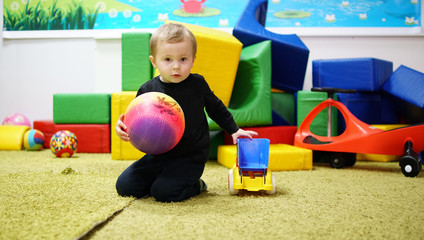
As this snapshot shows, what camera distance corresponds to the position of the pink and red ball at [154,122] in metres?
1.17

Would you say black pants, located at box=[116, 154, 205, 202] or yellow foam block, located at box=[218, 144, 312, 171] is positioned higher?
black pants, located at box=[116, 154, 205, 202]

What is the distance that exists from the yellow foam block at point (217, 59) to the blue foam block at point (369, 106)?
98cm

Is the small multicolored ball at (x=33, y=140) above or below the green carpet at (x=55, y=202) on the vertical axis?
below

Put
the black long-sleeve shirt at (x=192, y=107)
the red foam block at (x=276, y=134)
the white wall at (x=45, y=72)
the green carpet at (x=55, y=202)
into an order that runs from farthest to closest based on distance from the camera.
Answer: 1. the white wall at (x=45, y=72)
2. the red foam block at (x=276, y=134)
3. the black long-sleeve shirt at (x=192, y=107)
4. the green carpet at (x=55, y=202)

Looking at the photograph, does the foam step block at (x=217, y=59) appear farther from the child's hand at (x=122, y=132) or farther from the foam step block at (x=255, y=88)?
the child's hand at (x=122, y=132)

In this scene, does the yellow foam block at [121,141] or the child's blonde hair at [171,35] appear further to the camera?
the yellow foam block at [121,141]

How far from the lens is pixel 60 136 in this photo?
2582 millimetres

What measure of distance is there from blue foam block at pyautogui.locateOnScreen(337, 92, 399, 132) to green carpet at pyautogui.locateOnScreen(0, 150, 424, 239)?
1023 mm

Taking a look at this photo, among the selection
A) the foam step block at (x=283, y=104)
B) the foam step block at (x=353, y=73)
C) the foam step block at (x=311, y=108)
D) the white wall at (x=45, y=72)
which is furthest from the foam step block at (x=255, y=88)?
the white wall at (x=45, y=72)

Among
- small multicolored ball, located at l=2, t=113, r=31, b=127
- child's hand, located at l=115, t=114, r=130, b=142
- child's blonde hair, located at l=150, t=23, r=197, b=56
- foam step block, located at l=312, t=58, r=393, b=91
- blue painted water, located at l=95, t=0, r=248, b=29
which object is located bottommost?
small multicolored ball, located at l=2, t=113, r=31, b=127

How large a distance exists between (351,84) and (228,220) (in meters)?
2.13

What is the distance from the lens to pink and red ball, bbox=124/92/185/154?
1.17 metres

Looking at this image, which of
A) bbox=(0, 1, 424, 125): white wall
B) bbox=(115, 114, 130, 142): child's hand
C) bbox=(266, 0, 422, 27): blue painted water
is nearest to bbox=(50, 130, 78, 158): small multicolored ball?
bbox=(0, 1, 424, 125): white wall

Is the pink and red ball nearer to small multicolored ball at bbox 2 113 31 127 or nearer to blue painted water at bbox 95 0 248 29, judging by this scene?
blue painted water at bbox 95 0 248 29
